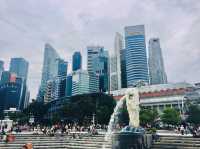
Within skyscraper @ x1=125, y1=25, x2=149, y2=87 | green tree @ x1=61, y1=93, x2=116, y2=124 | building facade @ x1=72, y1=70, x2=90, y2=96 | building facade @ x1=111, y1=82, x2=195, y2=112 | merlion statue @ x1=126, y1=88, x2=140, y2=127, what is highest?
skyscraper @ x1=125, y1=25, x2=149, y2=87

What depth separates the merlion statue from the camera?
24.3 meters

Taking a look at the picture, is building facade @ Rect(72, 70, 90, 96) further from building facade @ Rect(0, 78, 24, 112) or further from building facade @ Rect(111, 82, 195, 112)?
building facade @ Rect(111, 82, 195, 112)

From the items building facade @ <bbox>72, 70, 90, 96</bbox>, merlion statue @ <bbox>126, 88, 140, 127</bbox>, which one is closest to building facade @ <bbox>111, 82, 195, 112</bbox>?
merlion statue @ <bbox>126, 88, 140, 127</bbox>

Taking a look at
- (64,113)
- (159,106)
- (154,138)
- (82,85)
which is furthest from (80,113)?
(82,85)

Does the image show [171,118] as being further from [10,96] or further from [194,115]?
[10,96]

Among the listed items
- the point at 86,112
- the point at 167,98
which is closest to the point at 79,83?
the point at 167,98

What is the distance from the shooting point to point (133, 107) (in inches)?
968

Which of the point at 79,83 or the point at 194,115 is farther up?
the point at 79,83

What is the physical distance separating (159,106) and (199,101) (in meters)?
18.2

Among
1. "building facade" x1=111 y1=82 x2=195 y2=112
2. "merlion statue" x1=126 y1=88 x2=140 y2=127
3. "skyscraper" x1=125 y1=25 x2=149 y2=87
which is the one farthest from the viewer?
"skyscraper" x1=125 y1=25 x2=149 y2=87

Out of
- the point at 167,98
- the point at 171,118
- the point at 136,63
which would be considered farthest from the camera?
the point at 136,63

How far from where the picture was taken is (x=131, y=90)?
2511cm

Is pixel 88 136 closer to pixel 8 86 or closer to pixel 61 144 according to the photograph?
pixel 61 144

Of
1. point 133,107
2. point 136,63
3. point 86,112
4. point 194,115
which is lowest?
point 133,107
